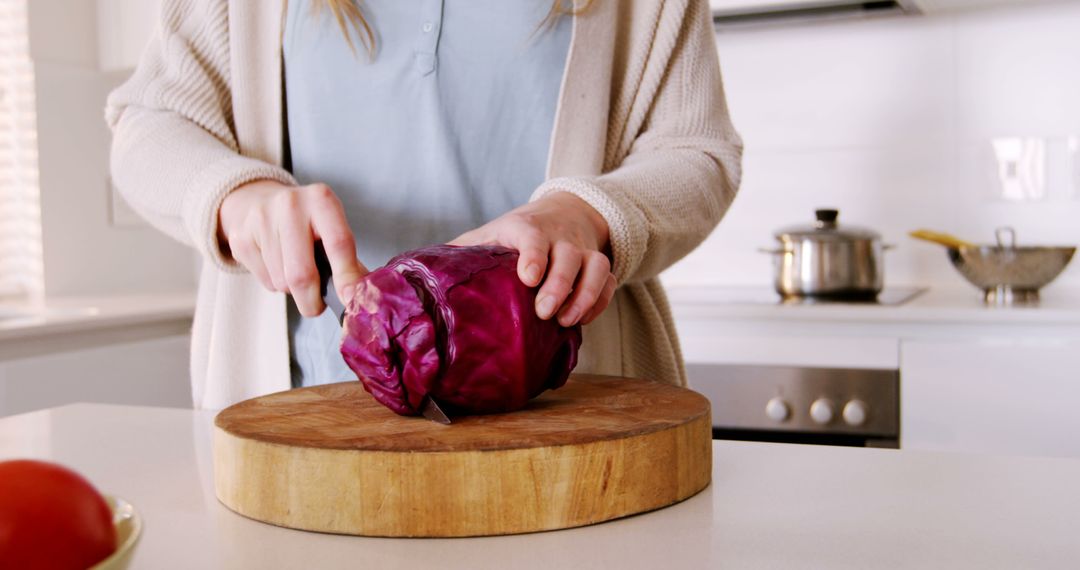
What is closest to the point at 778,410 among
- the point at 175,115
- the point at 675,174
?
the point at 675,174

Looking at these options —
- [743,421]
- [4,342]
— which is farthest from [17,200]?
[743,421]

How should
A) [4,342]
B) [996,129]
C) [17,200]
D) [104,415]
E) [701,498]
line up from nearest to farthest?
[701,498] → [104,415] → [4,342] → [996,129] → [17,200]

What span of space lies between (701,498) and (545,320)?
18 centimetres

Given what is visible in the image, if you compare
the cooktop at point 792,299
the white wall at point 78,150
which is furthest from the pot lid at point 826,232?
the white wall at point 78,150

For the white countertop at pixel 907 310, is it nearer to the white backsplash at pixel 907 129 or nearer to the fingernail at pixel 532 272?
the white backsplash at pixel 907 129

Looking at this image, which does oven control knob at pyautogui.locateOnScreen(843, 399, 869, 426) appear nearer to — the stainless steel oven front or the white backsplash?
the stainless steel oven front

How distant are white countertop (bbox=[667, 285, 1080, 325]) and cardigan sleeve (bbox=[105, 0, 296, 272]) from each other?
1.14m

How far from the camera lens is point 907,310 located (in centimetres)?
192

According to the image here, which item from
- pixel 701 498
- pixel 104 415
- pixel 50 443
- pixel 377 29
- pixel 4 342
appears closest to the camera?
pixel 701 498

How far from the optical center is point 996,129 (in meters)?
2.41

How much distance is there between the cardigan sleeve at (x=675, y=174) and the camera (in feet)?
2.87

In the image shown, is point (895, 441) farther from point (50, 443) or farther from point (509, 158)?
point (50, 443)

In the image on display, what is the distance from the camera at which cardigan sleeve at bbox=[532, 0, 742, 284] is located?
2.87ft

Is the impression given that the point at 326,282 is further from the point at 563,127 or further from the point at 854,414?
the point at 854,414
